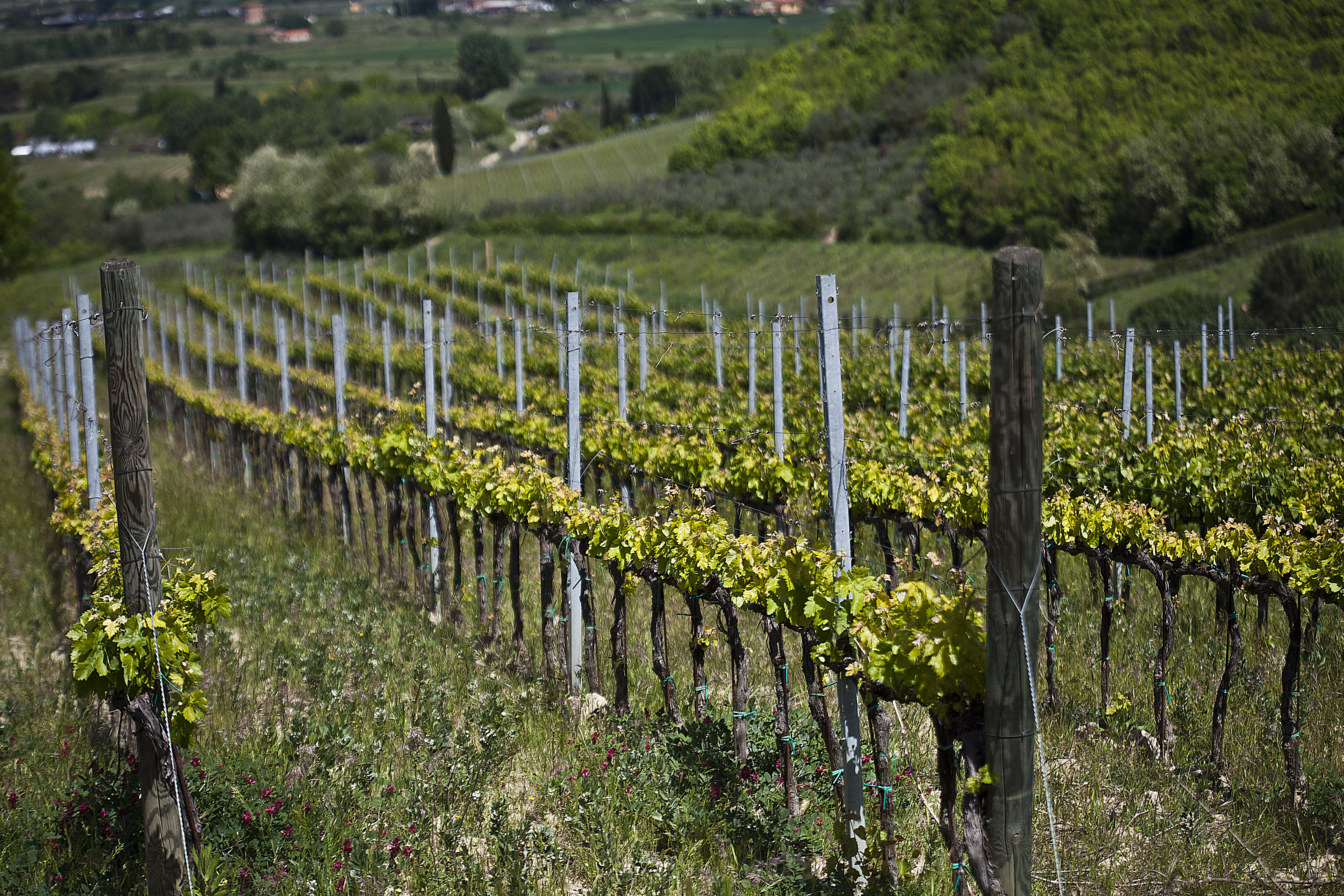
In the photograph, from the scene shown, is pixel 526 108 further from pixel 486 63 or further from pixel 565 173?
pixel 565 173

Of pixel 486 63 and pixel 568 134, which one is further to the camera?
pixel 486 63

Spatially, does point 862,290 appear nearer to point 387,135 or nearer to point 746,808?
point 746,808

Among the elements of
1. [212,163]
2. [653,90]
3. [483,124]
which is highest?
[653,90]

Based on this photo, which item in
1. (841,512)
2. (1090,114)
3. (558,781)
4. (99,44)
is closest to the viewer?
(841,512)

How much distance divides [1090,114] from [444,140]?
40.7m

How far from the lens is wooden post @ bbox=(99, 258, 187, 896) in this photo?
14.0 ft

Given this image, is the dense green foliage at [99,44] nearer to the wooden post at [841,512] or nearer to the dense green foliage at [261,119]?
the dense green foliage at [261,119]

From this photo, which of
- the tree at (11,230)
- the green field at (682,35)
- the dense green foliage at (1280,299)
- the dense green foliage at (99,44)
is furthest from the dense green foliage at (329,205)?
the dense green foliage at (99,44)

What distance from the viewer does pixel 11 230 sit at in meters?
38.4

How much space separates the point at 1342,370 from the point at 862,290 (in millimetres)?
24676

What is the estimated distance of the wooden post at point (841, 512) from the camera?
477cm

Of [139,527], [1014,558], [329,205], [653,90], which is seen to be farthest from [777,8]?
[1014,558]

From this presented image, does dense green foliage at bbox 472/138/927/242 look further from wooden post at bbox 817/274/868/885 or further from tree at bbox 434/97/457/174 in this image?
wooden post at bbox 817/274/868/885

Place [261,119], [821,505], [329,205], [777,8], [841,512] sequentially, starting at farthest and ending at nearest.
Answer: [777,8]
[261,119]
[329,205]
[821,505]
[841,512]
